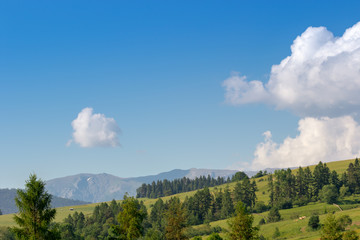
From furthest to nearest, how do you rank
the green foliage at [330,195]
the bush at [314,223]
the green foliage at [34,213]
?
1. the green foliage at [330,195]
2. the bush at [314,223]
3. the green foliage at [34,213]

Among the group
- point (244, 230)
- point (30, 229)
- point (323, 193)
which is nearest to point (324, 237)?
point (244, 230)

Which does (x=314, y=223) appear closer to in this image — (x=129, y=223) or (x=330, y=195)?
(x=330, y=195)

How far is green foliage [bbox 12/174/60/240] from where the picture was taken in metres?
46.2

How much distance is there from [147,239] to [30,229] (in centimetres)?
5610

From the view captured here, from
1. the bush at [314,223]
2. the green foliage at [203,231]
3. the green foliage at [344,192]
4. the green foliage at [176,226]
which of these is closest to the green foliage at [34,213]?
the green foliage at [176,226]

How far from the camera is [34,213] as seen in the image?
156ft

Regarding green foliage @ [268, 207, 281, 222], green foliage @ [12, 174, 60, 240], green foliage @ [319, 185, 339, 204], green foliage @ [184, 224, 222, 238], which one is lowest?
green foliage @ [184, 224, 222, 238]

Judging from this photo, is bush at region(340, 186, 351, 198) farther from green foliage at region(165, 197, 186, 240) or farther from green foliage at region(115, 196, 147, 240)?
green foliage at region(115, 196, 147, 240)

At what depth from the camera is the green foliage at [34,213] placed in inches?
1817

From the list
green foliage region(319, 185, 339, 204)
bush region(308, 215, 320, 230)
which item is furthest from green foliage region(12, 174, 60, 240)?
green foliage region(319, 185, 339, 204)

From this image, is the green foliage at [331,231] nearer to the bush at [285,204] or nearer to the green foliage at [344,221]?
the green foliage at [344,221]

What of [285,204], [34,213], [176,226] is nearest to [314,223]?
[176,226]

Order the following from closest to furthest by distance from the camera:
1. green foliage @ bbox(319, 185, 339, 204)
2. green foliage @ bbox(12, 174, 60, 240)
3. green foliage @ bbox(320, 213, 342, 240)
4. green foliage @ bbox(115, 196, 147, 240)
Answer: green foliage @ bbox(12, 174, 60, 240) < green foliage @ bbox(320, 213, 342, 240) < green foliage @ bbox(115, 196, 147, 240) < green foliage @ bbox(319, 185, 339, 204)

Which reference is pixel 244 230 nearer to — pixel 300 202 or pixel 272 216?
pixel 272 216
